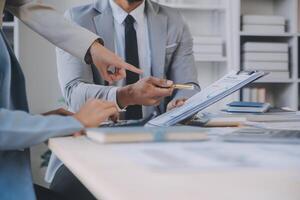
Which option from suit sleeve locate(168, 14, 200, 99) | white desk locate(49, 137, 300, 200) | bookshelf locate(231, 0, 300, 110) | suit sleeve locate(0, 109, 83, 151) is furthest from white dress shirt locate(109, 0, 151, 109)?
bookshelf locate(231, 0, 300, 110)

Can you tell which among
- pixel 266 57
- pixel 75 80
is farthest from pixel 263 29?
pixel 75 80

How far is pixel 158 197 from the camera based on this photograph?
0.42 meters

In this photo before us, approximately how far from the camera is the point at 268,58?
3.05m

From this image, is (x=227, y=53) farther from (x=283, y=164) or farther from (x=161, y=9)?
(x=283, y=164)

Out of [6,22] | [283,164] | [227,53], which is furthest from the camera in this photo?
[227,53]

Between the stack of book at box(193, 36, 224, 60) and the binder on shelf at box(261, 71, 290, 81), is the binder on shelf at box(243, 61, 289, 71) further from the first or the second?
the stack of book at box(193, 36, 224, 60)

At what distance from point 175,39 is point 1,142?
118 centimetres

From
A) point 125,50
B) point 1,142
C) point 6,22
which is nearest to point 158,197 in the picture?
point 1,142

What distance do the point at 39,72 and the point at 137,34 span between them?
4.82 ft

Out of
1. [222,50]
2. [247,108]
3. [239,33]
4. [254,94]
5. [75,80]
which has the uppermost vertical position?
[239,33]

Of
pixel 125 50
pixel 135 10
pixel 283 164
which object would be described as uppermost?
pixel 135 10

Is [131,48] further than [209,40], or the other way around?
[209,40]

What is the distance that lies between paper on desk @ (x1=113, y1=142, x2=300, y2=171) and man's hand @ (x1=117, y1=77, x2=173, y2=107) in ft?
1.65

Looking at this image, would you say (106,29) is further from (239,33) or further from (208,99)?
(239,33)
